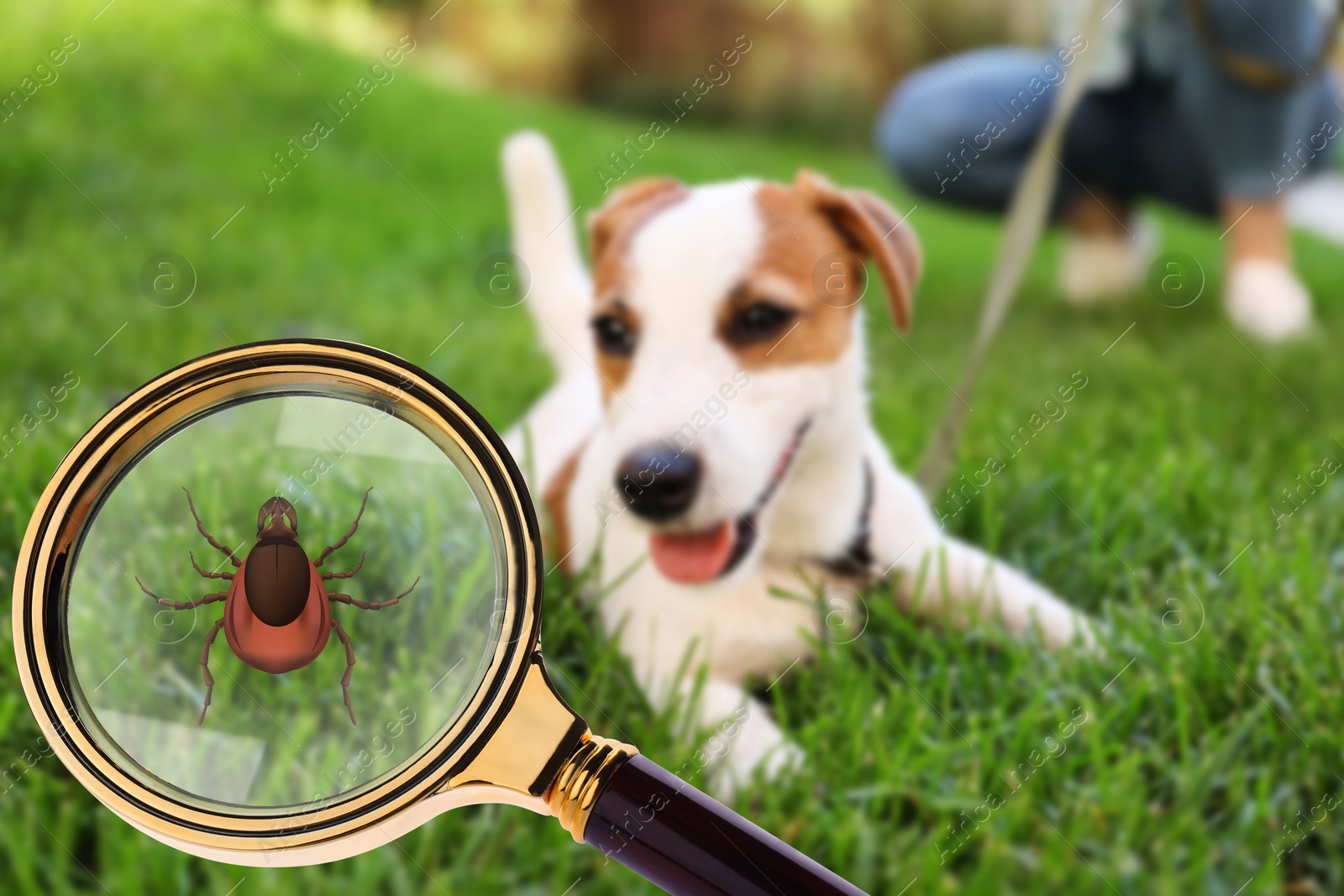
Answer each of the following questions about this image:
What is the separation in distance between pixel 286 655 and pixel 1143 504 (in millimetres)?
1488

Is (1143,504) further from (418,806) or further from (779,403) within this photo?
(418,806)

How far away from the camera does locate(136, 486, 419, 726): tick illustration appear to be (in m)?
0.80

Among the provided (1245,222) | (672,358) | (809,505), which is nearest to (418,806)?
(672,358)

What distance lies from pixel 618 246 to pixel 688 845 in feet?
2.78

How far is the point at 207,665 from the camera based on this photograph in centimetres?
86

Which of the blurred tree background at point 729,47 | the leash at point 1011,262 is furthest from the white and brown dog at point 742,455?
the blurred tree background at point 729,47

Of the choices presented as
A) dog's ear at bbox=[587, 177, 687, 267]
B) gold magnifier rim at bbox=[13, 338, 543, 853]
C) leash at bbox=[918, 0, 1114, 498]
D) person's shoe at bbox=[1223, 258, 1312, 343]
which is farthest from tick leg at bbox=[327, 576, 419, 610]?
person's shoe at bbox=[1223, 258, 1312, 343]

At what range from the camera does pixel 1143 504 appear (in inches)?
70.4

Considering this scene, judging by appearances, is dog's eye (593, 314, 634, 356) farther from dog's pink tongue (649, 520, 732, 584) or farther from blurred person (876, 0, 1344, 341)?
blurred person (876, 0, 1344, 341)

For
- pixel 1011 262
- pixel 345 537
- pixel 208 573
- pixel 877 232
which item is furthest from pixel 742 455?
pixel 1011 262

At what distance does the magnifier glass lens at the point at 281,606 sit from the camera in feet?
2.63

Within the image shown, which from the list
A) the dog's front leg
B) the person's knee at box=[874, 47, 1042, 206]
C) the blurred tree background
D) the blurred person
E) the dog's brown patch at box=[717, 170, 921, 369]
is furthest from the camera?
the blurred tree background

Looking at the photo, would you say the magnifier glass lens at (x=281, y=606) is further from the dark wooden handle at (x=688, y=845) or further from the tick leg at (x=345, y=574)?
the dark wooden handle at (x=688, y=845)

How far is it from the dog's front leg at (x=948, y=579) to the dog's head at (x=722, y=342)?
230 millimetres
